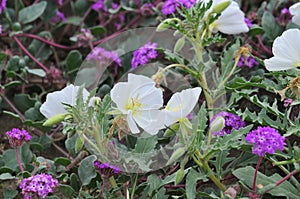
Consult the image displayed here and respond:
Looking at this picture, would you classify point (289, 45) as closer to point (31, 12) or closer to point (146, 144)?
point (146, 144)

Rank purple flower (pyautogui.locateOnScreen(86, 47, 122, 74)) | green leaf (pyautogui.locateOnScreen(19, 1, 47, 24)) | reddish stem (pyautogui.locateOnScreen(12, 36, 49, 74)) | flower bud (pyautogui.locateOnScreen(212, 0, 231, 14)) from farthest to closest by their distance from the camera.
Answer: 1. green leaf (pyautogui.locateOnScreen(19, 1, 47, 24))
2. reddish stem (pyautogui.locateOnScreen(12, 36, 49, 74))
3. purple flower (pyautogui.locateOnScreen(86, 47, 122, 74))
4. flower bud (pyautogui.locateOnScreen(212, 0, 231, 14))

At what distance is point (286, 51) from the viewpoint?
1.46m

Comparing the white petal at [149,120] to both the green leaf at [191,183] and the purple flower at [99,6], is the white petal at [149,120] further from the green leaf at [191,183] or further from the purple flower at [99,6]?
the purple flower at [99,6]

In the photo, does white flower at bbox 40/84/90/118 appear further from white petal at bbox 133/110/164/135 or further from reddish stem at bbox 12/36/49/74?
A: reddish stem at bbox 12/36/49/74

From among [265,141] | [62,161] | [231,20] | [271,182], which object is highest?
[231,20]

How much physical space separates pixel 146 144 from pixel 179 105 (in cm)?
21

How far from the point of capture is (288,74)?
1.61 m

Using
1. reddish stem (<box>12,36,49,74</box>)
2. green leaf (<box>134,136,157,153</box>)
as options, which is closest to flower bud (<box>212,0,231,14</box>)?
green leaf (<box>134,136,157,153</box>)

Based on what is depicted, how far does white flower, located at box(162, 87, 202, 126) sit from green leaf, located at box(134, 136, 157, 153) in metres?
0.17

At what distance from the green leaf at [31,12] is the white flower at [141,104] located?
1167mm

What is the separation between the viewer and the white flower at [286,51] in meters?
1.45

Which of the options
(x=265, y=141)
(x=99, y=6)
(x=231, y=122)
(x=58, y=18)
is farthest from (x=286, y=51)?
(x=58, y=18)

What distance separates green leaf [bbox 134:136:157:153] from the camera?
5.41ft

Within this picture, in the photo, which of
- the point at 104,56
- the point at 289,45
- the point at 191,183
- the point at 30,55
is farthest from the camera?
the point at 30,55
